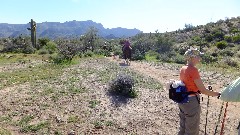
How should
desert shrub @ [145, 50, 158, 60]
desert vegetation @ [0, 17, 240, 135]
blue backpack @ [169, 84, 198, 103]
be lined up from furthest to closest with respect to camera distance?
1. desert shrub @ [145, 50, 158, 60]
2. desert vegetation @ [0, 17, 240, 135]
3. blue backpack @ [169, 84, 198, 103]

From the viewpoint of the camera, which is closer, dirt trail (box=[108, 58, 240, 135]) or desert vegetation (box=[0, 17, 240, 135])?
desert vegetation (box=[0, 17, 240, 135])

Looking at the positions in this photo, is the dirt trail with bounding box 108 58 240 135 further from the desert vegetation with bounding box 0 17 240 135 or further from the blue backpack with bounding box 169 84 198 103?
the blue backpack with bounding box 169 84 198 103

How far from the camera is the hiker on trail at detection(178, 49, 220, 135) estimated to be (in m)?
6.41

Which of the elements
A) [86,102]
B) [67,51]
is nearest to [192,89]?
[86,102]

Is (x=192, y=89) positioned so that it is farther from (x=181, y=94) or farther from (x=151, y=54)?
(x=151, y=54)

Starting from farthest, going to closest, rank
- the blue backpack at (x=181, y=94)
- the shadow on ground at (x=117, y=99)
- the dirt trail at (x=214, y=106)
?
the shadow on ground at (x=117, y=99) < the dirt trail at (x=214, y=106) < the blue backpack at (x=181, y=94)

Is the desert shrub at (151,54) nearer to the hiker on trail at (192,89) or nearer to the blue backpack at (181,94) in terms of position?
the hiker on trail at (192,89)

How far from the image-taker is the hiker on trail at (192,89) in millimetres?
6414

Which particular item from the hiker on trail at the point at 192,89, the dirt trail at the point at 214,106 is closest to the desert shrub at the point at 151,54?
the dirt trail at the point at 214,106

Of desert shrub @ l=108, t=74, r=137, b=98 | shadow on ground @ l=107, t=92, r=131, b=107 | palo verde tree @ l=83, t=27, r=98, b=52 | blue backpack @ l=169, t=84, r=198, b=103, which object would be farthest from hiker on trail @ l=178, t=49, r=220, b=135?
palo verde tree @ l=83, t=27, r=98, b=52

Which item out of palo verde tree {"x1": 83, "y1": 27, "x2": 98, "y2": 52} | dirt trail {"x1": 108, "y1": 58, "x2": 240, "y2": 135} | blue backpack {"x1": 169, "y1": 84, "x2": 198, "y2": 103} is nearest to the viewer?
blue backpack {"x1": 169, "y1": 84, "x2": 198, "y2": 103}

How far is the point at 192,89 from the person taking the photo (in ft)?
21.5

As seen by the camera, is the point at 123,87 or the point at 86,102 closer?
the point at 86,102

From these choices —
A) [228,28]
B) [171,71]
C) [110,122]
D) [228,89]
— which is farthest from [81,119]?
[228,28]
